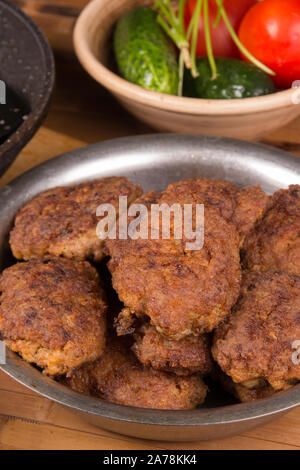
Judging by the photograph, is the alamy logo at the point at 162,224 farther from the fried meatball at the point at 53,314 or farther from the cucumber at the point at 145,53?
the cucumber at the point at 145,53

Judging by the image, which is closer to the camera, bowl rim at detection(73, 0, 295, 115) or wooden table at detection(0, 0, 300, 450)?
wooden table at detection(0, 0, 300, 450)

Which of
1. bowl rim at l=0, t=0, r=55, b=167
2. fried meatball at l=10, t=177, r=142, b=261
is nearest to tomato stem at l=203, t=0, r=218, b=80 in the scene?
bowl rim at l=0, t=0, r=55, b=167

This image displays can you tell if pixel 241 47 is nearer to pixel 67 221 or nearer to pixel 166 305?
pixel 67 221

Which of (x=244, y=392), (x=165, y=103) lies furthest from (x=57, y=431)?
(x=165, y=103)

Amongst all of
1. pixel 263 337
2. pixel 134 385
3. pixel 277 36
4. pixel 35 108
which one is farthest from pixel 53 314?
pixel 277 36

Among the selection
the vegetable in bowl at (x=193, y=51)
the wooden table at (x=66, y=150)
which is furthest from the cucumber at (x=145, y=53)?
the wooden table at (x=66, y=150)

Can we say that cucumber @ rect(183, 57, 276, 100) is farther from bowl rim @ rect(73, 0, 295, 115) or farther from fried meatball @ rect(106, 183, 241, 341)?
fried meatball @ rect(106, 183, 241, 341)
